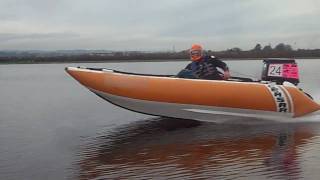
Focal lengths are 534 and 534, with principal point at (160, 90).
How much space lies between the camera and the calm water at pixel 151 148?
23.3 feet

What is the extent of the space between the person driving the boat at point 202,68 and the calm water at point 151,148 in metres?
0.93

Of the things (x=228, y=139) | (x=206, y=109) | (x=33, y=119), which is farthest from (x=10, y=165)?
(x=33, y=119)

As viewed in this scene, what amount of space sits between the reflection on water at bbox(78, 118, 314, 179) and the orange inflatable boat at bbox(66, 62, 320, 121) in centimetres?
36

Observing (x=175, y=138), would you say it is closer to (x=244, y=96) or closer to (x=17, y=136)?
(x=244, y=96)

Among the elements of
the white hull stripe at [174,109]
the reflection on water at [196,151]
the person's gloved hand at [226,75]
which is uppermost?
the person's gloved hand at [226,75]

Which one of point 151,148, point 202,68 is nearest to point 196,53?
point 202,68

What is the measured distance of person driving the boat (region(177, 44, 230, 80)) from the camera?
11.5 m

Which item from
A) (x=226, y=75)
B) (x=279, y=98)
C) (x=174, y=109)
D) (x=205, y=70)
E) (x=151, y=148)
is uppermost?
(x=205, y=70)

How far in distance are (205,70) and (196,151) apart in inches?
132

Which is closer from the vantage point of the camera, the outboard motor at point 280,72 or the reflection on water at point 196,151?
the reflection on water at point 196,151

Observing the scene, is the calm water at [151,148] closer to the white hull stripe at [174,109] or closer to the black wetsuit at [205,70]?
the white hull stripe at [174,109]

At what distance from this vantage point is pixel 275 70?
40.5 feet

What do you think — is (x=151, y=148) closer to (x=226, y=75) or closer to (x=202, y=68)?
(x=202, y=68)

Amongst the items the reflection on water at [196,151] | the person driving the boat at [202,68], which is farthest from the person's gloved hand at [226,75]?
the reflection on water at [196,151]
